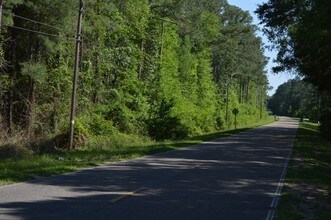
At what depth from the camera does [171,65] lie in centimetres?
5256

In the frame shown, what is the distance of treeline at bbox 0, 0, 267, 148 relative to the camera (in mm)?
27047

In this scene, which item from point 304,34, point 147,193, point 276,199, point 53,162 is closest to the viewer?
point 147,193

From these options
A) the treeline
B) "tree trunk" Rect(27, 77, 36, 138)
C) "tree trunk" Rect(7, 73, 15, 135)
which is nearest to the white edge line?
the treeline

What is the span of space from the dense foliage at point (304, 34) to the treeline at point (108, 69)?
38.8ft

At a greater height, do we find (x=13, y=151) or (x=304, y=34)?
(x=304, y=34)

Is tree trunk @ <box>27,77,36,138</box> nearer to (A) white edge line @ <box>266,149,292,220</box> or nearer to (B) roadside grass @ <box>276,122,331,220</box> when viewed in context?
(B) roadside grass @ <box>276,122,331,220</box>

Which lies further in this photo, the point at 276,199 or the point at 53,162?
the point at 53,162

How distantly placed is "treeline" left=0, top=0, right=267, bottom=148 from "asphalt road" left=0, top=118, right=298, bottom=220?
39.7 ft

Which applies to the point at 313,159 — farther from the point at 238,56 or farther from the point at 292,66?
the point at 238,56

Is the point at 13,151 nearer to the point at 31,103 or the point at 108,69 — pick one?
the point at 31,103

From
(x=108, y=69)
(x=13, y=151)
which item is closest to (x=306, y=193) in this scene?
(x=13, y=151)

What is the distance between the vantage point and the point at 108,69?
37562 mm

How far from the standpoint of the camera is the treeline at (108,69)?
27047 millimetres

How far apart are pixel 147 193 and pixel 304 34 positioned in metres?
11.9
